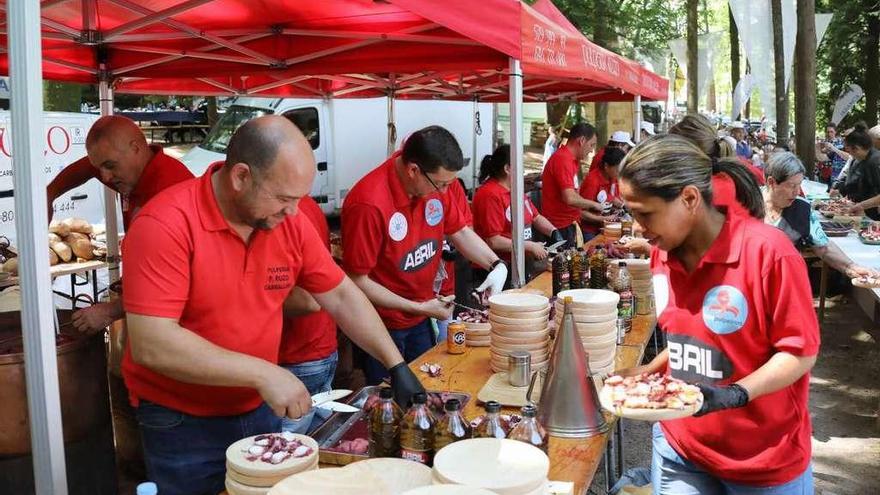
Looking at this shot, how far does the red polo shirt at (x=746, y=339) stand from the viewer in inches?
83.7

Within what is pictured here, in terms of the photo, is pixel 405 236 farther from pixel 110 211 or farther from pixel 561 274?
pixel 110 211


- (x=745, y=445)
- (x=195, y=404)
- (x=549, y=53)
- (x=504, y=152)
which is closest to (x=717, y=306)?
(x=745, y=445)

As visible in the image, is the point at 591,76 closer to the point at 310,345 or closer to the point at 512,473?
the point at 310,345

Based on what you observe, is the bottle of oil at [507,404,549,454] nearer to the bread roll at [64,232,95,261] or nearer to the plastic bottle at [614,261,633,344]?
the plastic bottle at [614,261,633,344]

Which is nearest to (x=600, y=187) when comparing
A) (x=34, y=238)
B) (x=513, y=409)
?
(x=513, y=409)

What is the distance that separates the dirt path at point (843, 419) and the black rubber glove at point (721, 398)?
2.51 meters

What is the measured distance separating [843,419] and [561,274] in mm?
3020

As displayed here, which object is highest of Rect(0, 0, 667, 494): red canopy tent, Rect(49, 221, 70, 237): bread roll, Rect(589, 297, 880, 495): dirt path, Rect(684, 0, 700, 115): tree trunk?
Rect(684, 0, 700, 115): tree trunk

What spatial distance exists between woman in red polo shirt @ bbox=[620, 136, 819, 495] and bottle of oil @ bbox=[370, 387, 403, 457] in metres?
0.86

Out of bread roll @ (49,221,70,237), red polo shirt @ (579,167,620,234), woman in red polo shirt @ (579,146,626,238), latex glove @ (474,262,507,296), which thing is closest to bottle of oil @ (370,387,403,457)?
latex glove @ (474,262,507,296)

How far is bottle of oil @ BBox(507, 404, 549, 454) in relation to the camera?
83.5 inches

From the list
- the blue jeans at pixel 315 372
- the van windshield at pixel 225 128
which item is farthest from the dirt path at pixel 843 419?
the van windshield at pixel 225 128

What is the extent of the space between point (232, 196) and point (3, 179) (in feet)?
22.4

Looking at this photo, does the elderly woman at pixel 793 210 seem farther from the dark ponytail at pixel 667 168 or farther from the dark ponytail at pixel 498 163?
the dark ponytail at pixel 667 168
